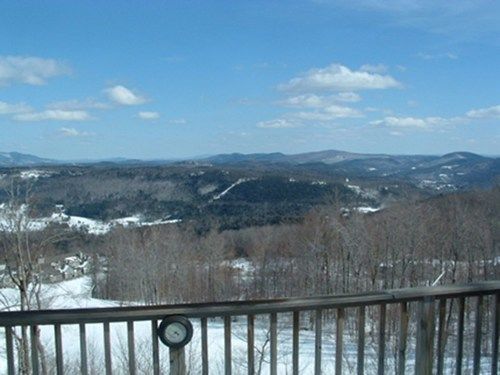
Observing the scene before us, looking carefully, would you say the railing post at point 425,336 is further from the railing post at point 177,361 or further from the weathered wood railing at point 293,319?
the railing post at point 177,361

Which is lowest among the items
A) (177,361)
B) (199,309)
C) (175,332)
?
(177,361)

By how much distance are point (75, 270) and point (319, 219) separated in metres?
23.0

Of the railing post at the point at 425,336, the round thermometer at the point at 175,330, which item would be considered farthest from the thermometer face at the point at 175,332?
the railing post at the point at 425,336

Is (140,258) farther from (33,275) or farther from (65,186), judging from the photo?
(65,186)

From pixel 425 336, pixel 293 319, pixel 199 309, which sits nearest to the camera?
pixel 199 309

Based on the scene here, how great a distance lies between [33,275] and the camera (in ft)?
44.2

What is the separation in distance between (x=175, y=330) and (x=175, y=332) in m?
0.01

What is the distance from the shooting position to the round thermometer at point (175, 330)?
7.84ft

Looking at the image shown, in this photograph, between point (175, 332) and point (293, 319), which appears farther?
point (293, 319)

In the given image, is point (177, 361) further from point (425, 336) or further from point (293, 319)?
point (425, 336)

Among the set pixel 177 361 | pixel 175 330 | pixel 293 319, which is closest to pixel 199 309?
pixel 175 330

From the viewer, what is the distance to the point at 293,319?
2.55 meters

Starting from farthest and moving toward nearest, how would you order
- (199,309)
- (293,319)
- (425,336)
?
(425,336), (293,319), (199,309)

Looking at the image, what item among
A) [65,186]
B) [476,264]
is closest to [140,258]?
[476,264]
